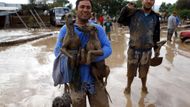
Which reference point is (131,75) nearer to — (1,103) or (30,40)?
(1,103)

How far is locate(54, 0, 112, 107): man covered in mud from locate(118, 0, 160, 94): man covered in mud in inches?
102

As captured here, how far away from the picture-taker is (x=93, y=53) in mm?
3527

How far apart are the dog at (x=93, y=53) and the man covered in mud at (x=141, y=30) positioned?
2655 millimetres

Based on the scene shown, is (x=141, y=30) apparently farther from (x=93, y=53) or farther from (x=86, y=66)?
(x=93, y=53)

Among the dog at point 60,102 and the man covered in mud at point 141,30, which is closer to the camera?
the dog at point 60,102

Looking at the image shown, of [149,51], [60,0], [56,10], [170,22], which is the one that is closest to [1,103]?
[149,51]

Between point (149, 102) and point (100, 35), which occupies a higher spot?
point (100, 35)

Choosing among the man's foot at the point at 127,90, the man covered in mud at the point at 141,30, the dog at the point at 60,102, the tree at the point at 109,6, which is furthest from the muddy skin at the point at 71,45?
the tree at the point at 109,6

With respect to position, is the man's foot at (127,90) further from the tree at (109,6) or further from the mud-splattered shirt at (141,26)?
the tree at (109,6)

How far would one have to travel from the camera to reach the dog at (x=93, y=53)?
3.54 meters

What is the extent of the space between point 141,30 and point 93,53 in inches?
115

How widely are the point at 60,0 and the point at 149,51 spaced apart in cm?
5260

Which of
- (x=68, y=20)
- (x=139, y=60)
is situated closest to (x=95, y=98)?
(x=68, y=20)

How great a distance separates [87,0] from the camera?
365 cm
